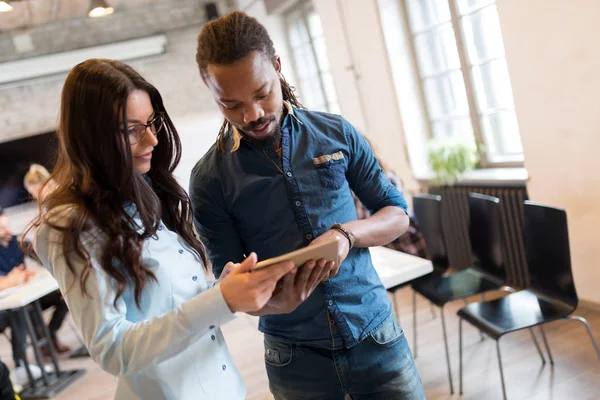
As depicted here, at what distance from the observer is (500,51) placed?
4320 millimetres

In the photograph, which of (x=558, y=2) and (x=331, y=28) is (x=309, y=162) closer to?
(x=558, y=2)

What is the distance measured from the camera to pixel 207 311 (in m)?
1.17

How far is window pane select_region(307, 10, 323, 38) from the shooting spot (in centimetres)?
702

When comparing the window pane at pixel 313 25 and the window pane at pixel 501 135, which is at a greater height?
the window pane at pixel 313 25

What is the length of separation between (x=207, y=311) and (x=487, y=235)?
2.47m

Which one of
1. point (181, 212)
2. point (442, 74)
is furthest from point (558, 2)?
point (181, 212)

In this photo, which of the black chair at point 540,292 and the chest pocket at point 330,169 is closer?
the chest pocket at point 330,169

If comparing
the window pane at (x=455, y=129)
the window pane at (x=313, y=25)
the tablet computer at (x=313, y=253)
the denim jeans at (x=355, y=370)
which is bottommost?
the denim jeans at (x=355, y=370)

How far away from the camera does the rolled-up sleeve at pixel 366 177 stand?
1.66m

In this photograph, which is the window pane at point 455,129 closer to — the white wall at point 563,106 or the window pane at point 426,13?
the window pane at point 426,13

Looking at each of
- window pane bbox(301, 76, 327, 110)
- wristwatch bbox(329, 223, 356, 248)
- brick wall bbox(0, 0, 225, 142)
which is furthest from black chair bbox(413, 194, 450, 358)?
brick wall bbox(0, 0, 225, 142)

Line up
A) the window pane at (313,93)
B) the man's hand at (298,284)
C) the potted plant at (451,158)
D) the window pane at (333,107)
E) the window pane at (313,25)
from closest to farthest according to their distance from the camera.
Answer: the man's hand at (298,284), the potted plant at (451,158), the window pane at (313,25), the window pane at (333,107), the window pane at (313,93)

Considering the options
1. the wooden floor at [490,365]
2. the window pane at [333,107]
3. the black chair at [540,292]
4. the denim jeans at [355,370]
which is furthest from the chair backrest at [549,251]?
the window pane at [333,107]

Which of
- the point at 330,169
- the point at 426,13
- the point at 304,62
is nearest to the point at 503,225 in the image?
the point at 426,13
